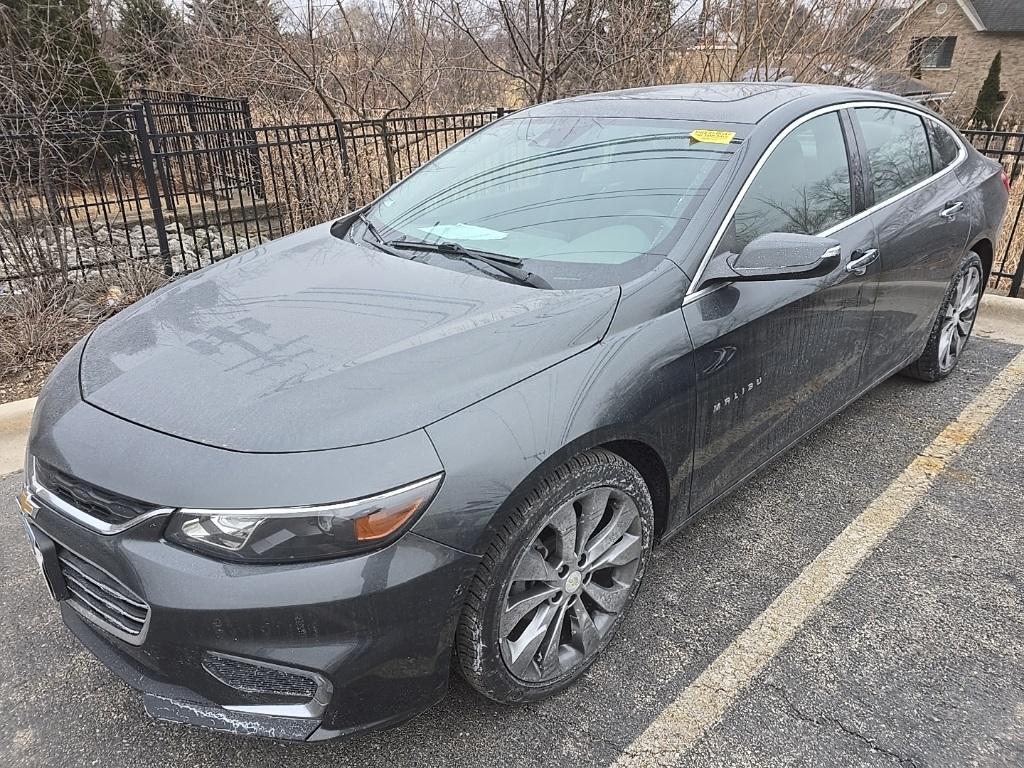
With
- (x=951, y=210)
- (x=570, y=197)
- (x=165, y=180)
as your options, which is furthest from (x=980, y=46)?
(x=570, y=197)

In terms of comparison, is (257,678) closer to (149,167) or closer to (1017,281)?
(149,167)

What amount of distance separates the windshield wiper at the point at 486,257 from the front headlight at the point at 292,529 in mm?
974

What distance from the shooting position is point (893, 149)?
3439 mm

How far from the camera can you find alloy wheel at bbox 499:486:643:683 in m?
2.01

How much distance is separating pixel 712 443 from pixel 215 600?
5.32ft

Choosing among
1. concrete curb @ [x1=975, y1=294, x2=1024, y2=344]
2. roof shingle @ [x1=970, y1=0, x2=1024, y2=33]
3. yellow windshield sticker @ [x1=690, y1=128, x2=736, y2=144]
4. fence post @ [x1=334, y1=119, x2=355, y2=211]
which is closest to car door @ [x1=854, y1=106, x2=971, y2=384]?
yellow windshield sticker @ [x1=690, y1=128, x2=736, y2=144]

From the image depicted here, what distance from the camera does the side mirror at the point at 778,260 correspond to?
232 cm

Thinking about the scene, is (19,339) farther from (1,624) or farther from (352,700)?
(352,700)

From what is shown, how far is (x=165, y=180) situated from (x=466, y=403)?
607cm

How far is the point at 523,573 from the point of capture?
197 cm

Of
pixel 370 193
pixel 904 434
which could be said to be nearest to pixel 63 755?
pixel 904 434

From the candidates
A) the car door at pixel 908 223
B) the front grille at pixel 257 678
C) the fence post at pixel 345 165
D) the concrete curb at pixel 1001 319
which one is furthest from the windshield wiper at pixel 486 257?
the fence post at pixel 345 165

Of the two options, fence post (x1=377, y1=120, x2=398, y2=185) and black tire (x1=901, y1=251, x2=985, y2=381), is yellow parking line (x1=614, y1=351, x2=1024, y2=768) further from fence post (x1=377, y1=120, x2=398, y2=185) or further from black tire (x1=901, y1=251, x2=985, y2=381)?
fence post (x1=377, y1=120, x2=398, y2=185)

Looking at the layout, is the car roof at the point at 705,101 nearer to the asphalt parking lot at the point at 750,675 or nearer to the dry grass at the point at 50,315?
the asphalt parking lot at the point at 750,675
